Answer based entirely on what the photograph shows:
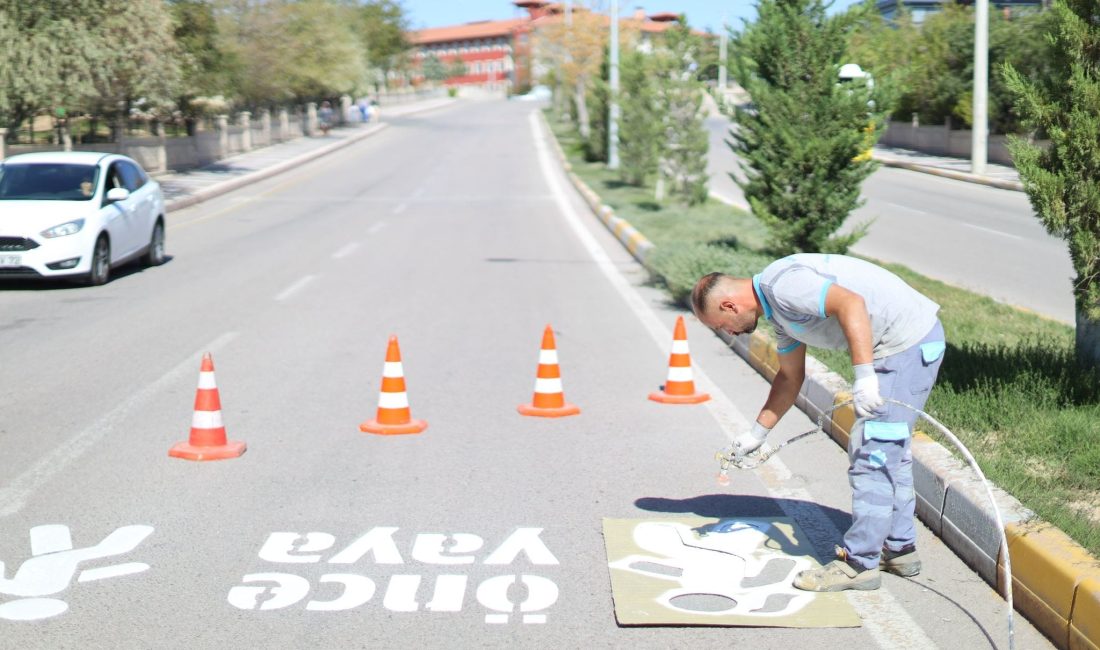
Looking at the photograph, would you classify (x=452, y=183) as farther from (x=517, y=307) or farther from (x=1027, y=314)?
(x=1027, y=314)

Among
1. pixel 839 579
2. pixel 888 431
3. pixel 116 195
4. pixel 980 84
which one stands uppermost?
pixel 980 84

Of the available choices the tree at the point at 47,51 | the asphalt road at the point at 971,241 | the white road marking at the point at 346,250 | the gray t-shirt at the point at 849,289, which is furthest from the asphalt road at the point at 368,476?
the tree at the point at 47,51

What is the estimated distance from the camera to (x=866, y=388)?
15.5 ft

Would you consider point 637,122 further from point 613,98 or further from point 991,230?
point 991,230

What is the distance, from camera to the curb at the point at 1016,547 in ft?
14.5

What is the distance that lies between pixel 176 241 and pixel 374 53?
232ft

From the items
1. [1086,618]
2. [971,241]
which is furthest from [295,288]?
[1086,618]

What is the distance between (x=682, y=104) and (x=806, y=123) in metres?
9.88

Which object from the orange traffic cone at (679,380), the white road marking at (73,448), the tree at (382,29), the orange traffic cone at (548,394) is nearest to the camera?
the white road marking at (73,448)

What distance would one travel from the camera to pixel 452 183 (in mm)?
36656

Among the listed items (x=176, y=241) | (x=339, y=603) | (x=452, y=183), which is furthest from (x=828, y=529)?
(x=452, y=183)

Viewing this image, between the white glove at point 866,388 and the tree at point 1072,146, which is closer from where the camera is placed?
the white glove at point 866,388

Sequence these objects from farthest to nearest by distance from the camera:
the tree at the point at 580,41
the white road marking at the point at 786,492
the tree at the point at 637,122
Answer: the tree at the point at 580,41
the tree at the point at 637,122
the white road marking at the point at 786,492

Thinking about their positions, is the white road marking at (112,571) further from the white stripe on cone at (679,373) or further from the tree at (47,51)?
the tree at (47,51)
